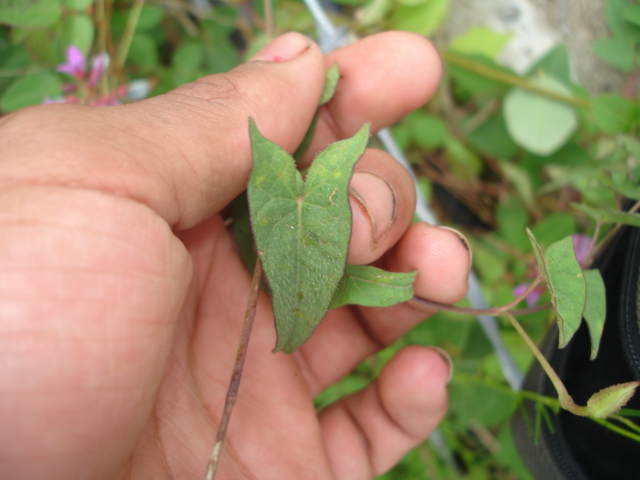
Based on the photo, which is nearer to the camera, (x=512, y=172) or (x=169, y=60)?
(x=512, y=172)

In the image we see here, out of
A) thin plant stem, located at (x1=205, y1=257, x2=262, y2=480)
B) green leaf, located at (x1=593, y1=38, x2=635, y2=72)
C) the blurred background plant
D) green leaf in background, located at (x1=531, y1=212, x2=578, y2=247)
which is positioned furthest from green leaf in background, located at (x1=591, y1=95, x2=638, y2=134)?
thin plant stem, located at (x1=205, y1=257, x2=262, y2=480)

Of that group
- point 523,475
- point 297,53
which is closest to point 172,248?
point 297,53

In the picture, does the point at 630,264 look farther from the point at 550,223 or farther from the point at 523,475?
the point at 523,475

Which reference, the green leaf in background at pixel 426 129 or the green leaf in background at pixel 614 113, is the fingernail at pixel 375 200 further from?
the green leaf in background at pixel 426 129

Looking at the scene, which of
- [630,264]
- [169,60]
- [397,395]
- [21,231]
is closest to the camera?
[21,231]

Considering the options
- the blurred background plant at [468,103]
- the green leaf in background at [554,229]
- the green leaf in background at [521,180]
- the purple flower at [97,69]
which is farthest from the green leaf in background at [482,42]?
the purple flower at [97,69]

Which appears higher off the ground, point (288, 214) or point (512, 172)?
point (288, 214)

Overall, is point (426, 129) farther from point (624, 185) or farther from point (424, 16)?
point (624, 185)
